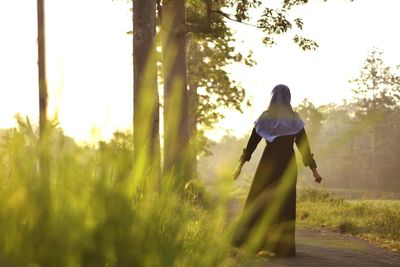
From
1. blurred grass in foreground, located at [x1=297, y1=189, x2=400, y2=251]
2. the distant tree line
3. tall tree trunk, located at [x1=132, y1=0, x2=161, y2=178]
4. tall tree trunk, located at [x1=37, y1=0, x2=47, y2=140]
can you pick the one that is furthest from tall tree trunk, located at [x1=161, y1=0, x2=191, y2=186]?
the distant tree line

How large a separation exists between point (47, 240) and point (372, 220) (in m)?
11.0

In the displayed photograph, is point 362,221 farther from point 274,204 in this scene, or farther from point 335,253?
point 274,204

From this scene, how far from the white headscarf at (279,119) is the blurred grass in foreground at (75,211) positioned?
13.8 ft

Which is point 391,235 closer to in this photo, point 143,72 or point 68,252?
point 143,72

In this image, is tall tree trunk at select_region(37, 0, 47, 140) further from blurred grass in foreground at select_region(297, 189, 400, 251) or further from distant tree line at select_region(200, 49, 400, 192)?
distant tree line at select_region(200, 49, 400, 192)

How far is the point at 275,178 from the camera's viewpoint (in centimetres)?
830

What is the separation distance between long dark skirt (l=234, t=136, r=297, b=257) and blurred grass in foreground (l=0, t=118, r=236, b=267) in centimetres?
390

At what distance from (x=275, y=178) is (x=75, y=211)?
4717mm

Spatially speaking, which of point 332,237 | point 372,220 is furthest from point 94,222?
point 372,220

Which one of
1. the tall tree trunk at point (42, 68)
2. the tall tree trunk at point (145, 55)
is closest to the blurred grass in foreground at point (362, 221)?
the tall tree trunk at point (145, 55)

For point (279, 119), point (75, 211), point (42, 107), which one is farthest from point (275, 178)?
point (75, 211)

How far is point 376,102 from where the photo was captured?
66.8m

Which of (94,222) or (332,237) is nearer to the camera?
(94,222)

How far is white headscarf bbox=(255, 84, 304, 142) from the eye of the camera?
824 cm
